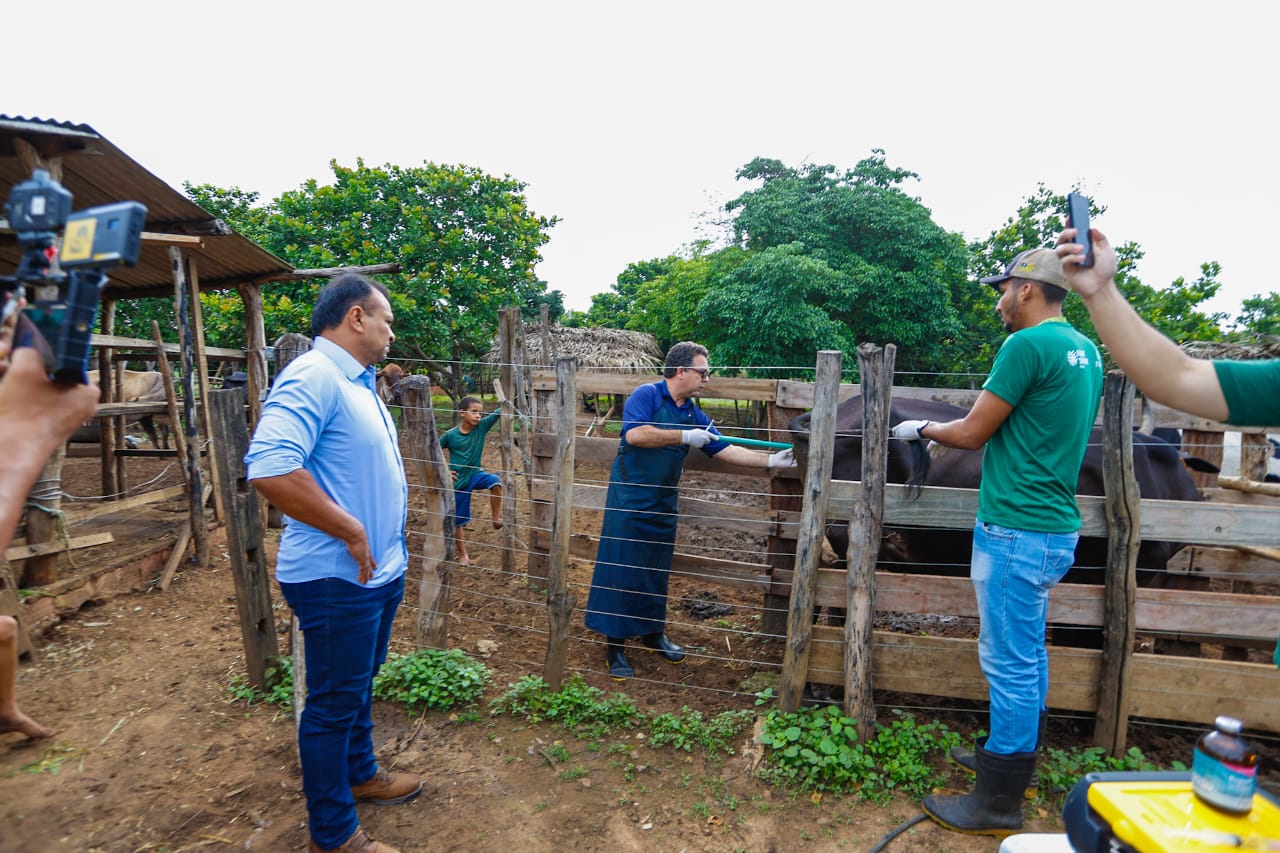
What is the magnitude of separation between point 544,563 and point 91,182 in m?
4.78

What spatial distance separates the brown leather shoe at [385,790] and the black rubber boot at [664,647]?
5.30 feet

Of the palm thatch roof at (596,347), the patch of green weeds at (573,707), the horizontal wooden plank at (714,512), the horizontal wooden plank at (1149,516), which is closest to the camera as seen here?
the horizontal wooden plank at (1149,516)

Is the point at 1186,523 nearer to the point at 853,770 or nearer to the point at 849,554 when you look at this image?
the point at 849,554

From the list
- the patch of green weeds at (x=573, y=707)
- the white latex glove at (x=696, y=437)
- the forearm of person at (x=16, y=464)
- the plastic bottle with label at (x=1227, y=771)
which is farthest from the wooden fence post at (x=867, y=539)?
the forearm of person at (x=16, y=464)

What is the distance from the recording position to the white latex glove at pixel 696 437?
3.72 meters

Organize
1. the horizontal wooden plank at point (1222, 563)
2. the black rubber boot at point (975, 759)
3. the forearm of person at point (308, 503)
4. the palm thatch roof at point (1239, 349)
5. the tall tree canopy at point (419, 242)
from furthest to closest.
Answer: the tall tree canopy at point (419, 242), the palm thatch roof at point (1239, 349), the horizontal wooden plank at point (1222, 563), the black rubber boot at point (975, 759), the forearm of person at point (308, 503)

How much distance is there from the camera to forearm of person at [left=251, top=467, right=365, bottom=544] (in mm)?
2105

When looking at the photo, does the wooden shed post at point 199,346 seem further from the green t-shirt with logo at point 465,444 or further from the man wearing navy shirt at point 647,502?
the man wearing navy shirt at point 647,502

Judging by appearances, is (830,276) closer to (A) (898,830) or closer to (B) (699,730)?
(B) (699,730)

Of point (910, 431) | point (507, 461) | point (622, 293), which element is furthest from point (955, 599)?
point (622, 293)

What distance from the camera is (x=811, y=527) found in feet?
10.6

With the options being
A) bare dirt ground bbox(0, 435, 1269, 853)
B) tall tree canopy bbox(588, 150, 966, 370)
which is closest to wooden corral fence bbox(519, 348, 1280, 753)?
bare dirt ground bbox(0, 435, 1269, 853)

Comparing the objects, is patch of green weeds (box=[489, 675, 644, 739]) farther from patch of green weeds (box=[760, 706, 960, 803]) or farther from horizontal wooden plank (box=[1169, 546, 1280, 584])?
horizontal wooden plank (box=[1169, 546, 1280, 584])

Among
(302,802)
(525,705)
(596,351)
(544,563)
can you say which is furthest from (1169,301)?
(302,802)
